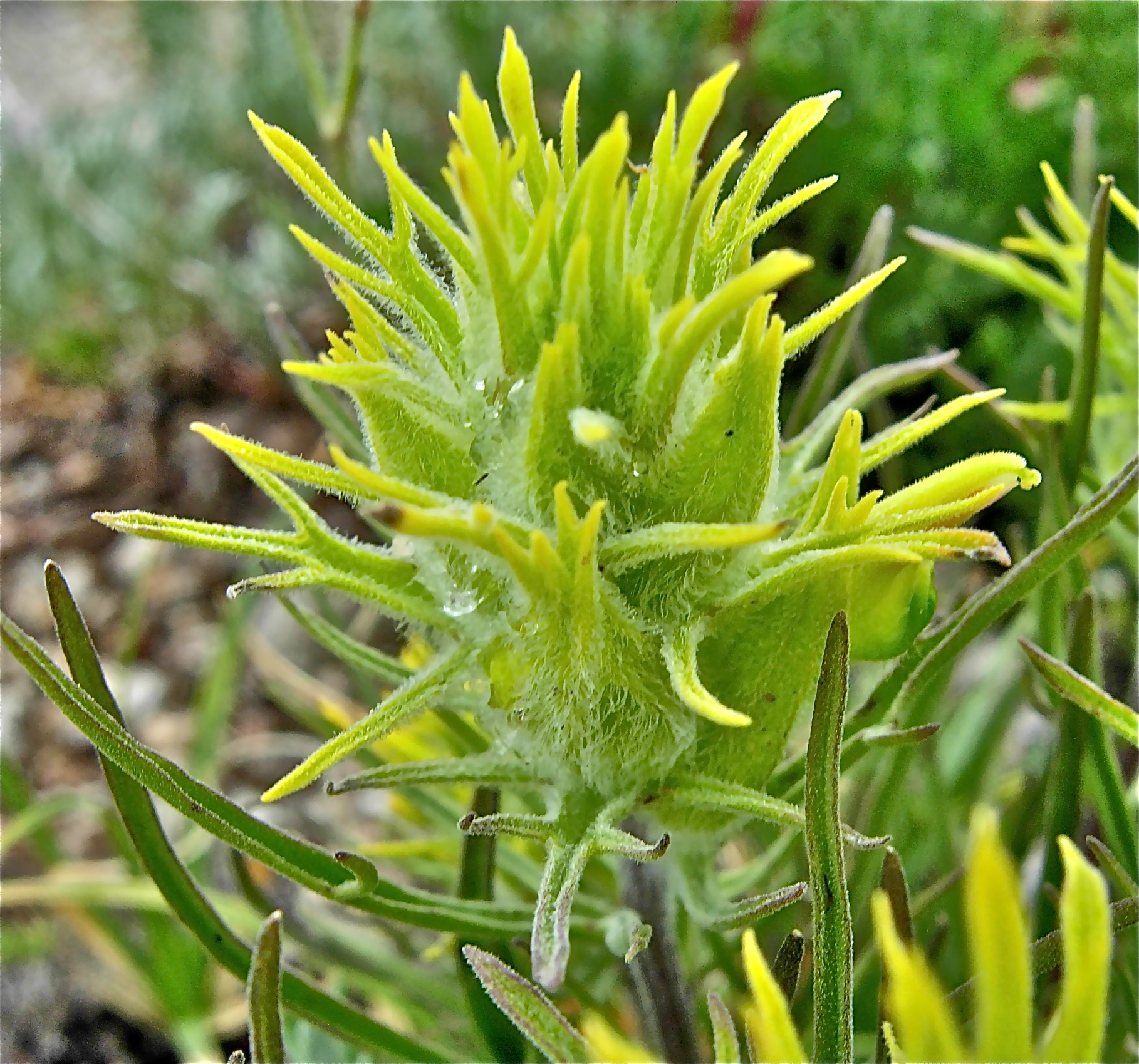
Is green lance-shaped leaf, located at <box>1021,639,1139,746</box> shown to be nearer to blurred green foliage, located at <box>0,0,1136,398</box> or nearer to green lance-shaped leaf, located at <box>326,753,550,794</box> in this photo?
green lance-shaped leaf, located at <box>326,753,550,794</box>

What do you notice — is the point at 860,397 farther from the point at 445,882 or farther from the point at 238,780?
the point at 238,780

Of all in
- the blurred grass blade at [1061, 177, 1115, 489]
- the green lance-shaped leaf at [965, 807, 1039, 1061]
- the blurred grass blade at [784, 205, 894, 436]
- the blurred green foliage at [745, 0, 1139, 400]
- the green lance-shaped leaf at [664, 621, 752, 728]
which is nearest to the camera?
Result: the green lance-shaped leaf at [965, 807, 1039, 1061]

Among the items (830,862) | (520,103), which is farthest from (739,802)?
(520,103)

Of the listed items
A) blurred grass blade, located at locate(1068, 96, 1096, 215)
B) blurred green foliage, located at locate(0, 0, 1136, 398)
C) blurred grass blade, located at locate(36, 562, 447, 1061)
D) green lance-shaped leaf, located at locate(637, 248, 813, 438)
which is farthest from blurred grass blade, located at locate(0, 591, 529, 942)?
blurred green foliage, located at locate(0, 0, 1136, 398)

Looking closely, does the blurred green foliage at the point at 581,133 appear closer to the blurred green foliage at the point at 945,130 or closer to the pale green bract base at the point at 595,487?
the blurred green foliage at the point at 945,130

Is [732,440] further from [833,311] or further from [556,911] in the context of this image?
[556,911]

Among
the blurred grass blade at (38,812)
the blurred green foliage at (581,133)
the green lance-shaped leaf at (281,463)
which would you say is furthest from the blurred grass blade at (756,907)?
the blurred green foliage at (581,133)
